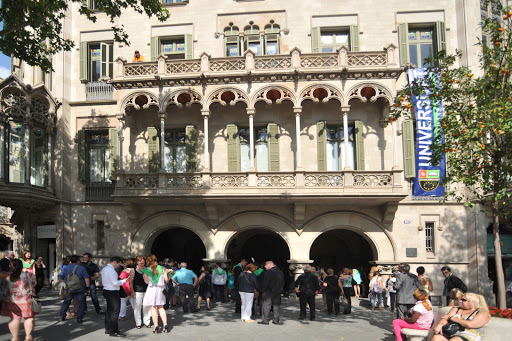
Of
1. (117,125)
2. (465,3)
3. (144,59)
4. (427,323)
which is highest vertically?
(465,3)

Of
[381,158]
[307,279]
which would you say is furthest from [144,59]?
[307,279]

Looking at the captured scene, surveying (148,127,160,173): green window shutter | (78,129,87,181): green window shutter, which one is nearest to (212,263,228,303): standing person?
(148,127,160,173): green window shutter

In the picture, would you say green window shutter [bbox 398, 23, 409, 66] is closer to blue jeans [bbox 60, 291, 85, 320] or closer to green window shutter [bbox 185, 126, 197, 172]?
green window shutter [bbox 185, 126, 197, 172]

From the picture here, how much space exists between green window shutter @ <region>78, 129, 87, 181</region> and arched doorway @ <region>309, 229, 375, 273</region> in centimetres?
1140

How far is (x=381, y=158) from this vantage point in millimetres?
20422

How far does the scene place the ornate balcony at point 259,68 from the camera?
766 inches

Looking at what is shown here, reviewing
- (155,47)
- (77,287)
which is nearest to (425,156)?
(155,47)

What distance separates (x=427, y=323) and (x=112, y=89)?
17.2m

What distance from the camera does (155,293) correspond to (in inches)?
459

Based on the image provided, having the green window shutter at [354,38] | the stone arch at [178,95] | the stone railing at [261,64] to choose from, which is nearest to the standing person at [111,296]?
the stone arch at [178,95]

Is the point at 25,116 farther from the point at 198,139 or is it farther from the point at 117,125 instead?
the point at 198,139

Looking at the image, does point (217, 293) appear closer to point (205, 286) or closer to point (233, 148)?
point (205, 286)

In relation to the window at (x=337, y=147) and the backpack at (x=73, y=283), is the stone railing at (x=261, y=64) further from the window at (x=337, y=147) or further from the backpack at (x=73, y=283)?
the backpack at (x=73, y=283)

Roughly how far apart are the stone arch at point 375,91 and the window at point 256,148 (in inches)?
133
